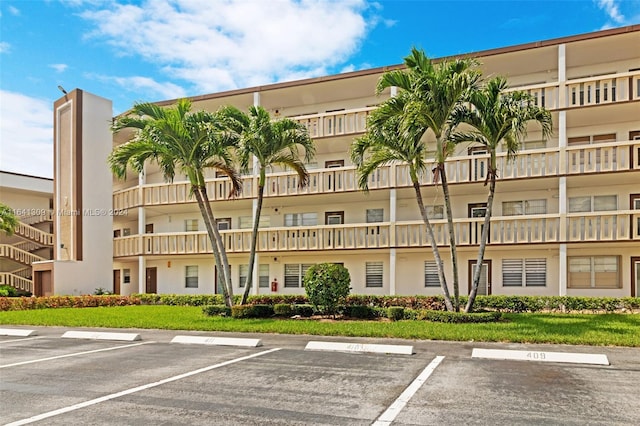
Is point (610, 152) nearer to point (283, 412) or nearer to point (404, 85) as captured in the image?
point (404, 85)

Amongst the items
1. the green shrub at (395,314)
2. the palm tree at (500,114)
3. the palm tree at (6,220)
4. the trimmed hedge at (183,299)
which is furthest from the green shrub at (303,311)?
the palm tree at (6,220)

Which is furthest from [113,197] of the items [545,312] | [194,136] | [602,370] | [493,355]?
[602,370]

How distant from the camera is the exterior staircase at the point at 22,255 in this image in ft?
108

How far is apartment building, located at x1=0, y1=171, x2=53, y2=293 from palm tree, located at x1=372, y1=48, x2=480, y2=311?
26.9 meters

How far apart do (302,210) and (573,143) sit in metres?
13.2

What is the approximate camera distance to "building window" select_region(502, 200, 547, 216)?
2341cm

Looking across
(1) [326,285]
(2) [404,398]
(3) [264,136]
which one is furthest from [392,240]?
(2) [404,398]

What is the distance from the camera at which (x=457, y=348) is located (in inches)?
459

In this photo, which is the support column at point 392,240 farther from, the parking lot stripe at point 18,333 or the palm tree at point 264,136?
the parking lot stripe at point 18,333

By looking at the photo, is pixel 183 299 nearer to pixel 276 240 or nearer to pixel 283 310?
pixel 276 240

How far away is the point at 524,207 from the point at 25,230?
30928 millimetres

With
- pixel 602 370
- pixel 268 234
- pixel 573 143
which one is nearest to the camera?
pixel 602 370

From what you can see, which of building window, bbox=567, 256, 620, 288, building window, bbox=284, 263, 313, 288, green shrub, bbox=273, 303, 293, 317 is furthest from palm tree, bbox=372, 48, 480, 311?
building window, bbox=284, 263, 313, 288

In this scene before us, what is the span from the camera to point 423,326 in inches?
575
